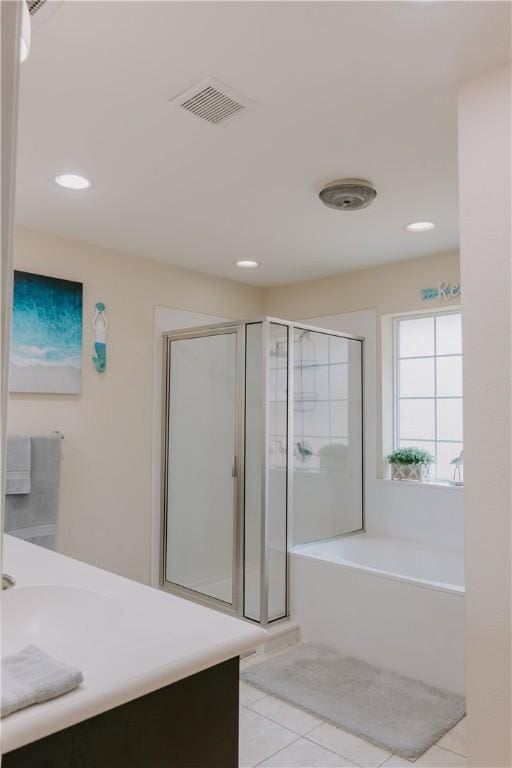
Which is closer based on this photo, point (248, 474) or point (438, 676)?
point (438, 676)

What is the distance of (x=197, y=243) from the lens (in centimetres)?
347

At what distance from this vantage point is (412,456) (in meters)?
3.77

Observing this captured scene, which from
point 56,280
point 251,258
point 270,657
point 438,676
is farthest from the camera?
point 251,258

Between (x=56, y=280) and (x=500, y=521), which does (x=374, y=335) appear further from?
(x=500, y=521)

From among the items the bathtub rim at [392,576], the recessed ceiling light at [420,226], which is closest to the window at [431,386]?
the recessed ceiling light at [420,226]

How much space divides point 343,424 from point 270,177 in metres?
1.94

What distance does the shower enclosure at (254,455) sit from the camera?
3.35 metres

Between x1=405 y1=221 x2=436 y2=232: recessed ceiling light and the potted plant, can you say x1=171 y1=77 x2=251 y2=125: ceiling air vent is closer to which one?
x1=405 y1=221 x2=436 y2=232: recessed ceiling light

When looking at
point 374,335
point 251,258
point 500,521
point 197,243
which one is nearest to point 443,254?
point 374,335

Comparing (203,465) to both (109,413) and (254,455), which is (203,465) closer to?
(254,455)

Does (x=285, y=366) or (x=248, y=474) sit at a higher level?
(x=285, y=366)

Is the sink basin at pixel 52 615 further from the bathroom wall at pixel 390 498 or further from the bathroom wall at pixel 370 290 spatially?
the bathroom wall at pixel 370 290

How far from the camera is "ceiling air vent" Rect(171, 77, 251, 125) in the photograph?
5.97ft

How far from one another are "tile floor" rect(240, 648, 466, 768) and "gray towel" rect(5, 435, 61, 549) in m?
1.41
